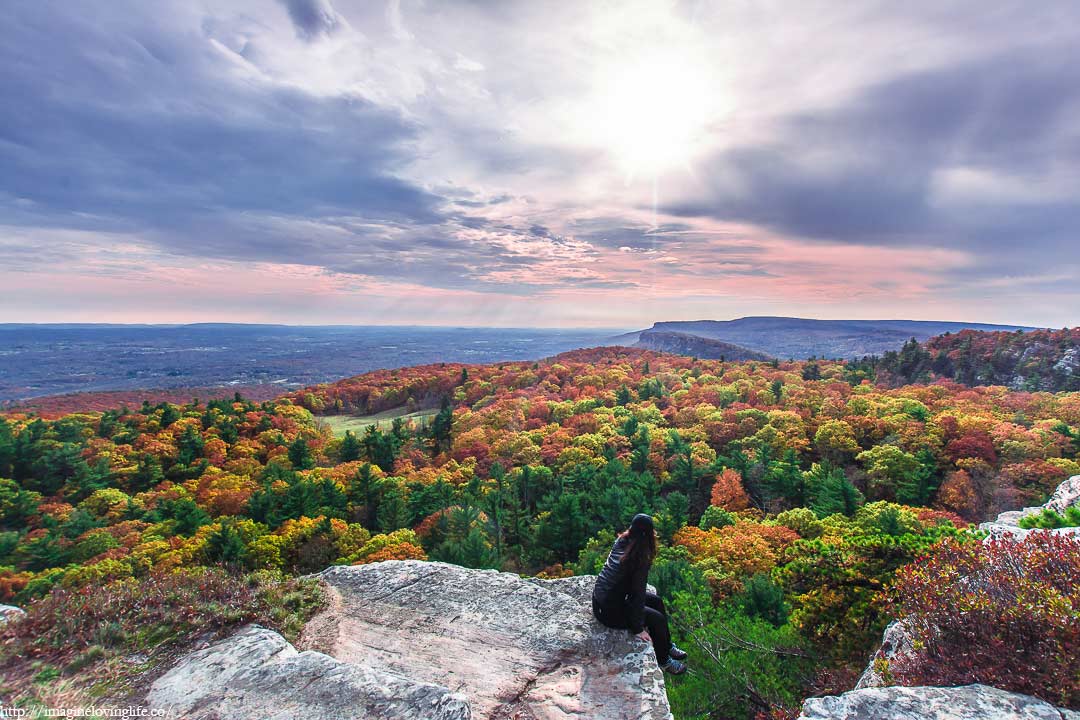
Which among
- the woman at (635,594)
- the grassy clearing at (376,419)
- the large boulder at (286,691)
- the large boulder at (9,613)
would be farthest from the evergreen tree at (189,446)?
the woman at (635,594)

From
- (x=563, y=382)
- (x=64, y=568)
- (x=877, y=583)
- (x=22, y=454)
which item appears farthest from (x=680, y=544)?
(x=563, y=382)

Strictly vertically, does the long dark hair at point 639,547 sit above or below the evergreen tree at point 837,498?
above

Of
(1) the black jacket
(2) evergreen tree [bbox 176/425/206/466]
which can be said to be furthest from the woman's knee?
(2) evergreen tree [bbox 176/425/206/466]

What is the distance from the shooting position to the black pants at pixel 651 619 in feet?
24.4

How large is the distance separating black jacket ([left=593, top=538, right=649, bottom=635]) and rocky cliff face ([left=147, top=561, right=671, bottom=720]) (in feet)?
1.44

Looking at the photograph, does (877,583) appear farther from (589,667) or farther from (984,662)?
(589,667)

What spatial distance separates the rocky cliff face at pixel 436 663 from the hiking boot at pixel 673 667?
1.23 meters

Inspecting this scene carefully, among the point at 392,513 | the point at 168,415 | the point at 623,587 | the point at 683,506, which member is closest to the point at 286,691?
the point at 623,587

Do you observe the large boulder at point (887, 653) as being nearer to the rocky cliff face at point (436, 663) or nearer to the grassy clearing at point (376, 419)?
the rocky cliff face at point (436, 663)

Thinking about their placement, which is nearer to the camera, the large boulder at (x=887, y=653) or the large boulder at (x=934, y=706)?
the large boulder at (x=934, y=706)

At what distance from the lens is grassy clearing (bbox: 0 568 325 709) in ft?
19.6

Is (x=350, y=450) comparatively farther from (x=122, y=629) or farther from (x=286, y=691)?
(x=286, y=691)

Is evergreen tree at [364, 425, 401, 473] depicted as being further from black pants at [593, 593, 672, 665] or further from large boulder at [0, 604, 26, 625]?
black pants at [593, 593, 672, 665]

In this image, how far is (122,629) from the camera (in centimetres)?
696
